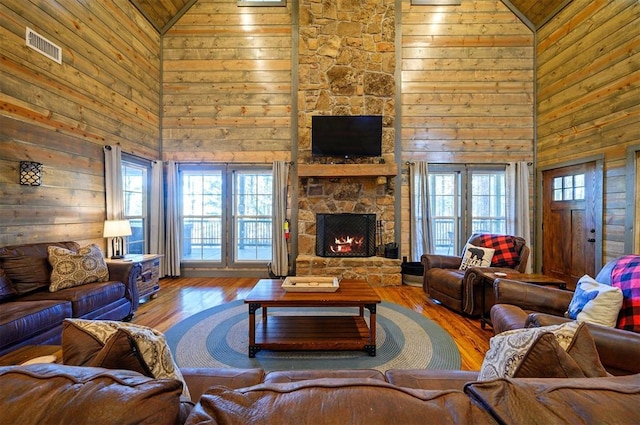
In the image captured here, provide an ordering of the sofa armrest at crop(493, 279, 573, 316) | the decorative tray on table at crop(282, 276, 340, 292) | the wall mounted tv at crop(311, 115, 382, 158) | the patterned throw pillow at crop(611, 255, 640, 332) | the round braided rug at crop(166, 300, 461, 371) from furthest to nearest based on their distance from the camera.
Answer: the wall mounted tv at crop(311, 115, 382, 158)
the decorative tray on table at crop(282, 276, 340, 292)
the round braided rug at crop(166, 300, 461, 371)
the sofa armrest at crop(493, 279, 573, 316)
the patterned throw pillow at crop(611, 255, 640, 332)

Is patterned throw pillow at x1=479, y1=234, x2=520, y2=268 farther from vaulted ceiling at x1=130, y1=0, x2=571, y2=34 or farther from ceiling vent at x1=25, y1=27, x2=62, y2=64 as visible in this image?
ceiling vent at x1=25, y1=27, x2=62, y2=64

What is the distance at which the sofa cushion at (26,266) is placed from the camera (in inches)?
90.4

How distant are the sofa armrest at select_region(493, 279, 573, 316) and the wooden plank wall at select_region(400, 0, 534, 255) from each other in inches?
99.8

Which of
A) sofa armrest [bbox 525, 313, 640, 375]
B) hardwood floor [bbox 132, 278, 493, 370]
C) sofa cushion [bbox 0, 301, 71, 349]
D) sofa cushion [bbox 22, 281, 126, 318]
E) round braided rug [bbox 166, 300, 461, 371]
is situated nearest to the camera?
sofa armrest [bbox 525, 313, 640, 375]

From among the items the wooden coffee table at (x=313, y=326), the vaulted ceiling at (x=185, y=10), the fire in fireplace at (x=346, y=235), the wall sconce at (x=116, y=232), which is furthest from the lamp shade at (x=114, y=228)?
the vaulted ceiling at (x=185, y=10)

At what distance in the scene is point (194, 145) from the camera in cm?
480

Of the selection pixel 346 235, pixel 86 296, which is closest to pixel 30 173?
pixel 86 296

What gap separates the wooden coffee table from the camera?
2.19 meters

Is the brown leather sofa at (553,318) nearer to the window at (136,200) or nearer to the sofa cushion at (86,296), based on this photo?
the sofa cushion at (86,296)

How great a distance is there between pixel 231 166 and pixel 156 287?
234 cm

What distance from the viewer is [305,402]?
0.55 metres

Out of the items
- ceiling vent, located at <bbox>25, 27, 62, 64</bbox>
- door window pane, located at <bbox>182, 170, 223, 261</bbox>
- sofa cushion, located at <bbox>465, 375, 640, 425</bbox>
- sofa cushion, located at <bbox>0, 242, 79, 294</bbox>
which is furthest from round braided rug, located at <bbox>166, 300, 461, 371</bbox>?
ceiling vent, located at <bbox>25, 27, 62, 64</bbox>

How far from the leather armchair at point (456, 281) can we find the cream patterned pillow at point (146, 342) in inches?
119

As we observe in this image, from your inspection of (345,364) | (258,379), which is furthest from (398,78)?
(258,379)
